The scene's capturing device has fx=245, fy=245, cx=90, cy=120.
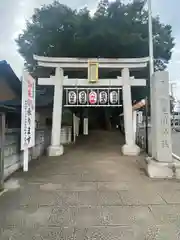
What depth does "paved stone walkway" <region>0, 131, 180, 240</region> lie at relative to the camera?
3701 mm

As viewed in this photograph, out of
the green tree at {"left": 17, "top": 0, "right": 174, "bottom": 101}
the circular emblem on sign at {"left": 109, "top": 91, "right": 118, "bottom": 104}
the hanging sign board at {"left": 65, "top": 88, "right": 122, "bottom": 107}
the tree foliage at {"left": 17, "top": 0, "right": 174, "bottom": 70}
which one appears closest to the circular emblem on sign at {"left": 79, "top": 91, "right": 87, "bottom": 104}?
the hanging sign board at {"left": 65, "top": 88, "right": 122, "bottom": 107}

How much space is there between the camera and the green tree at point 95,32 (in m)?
16.2

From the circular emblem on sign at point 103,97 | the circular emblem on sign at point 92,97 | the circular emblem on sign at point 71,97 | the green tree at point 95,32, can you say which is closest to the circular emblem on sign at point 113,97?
the circular emblem on sign at point 103,97

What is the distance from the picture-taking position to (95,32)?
15.9 m

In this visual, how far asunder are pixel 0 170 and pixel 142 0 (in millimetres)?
17151

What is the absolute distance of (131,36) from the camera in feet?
52.4

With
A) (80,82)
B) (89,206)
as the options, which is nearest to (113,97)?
(80,82)

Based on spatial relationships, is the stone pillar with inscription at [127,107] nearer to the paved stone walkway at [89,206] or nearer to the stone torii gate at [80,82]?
the stone torii gate at [80,82]

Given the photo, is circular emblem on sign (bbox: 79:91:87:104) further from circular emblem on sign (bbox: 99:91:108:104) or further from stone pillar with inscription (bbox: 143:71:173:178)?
stone pillar with inscription (bbox: 143:71:173:178)

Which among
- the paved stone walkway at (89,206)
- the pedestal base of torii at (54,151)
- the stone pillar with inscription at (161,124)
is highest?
the stone pillar with inscription at (161,124)

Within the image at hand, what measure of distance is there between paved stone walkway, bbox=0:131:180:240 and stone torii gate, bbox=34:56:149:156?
3.34 m

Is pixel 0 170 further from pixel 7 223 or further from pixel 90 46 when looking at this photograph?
pixel 90 46

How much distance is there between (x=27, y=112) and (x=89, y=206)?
175 inches

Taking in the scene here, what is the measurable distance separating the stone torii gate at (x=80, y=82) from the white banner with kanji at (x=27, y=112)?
111 inches
